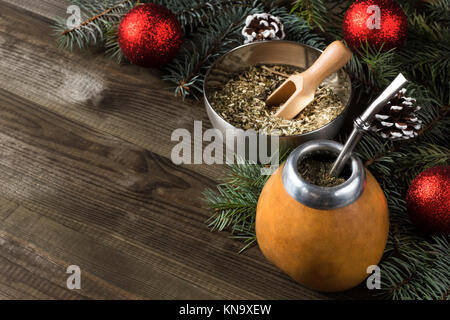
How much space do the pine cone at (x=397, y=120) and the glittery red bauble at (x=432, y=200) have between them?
2.1 inches

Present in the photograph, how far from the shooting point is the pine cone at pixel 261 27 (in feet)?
2.42

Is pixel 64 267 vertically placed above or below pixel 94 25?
below

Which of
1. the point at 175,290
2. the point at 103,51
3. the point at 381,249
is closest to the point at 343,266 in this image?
the point at 381,249

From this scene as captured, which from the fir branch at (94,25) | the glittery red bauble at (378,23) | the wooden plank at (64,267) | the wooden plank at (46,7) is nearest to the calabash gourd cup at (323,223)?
the wooden plank at (64,267)

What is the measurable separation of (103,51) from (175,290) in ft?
1.45

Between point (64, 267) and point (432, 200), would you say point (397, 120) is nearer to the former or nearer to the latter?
point (432, 200)

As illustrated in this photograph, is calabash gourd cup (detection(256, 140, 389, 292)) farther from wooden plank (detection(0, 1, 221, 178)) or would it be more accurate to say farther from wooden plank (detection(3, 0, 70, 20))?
wooden plank (detection(3, 0, 70, 20))

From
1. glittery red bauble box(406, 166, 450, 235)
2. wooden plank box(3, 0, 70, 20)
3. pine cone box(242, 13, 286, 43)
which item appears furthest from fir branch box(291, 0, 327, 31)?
wooden plank box(3, 0, 70, 20)

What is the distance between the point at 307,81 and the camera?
2.11 ft

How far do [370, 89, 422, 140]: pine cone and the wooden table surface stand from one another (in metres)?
0.18

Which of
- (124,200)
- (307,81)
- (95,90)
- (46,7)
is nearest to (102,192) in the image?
(124,200)

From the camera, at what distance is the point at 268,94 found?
70 cm

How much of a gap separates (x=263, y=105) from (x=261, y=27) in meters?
0.14

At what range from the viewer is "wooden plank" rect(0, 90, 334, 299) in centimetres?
57
